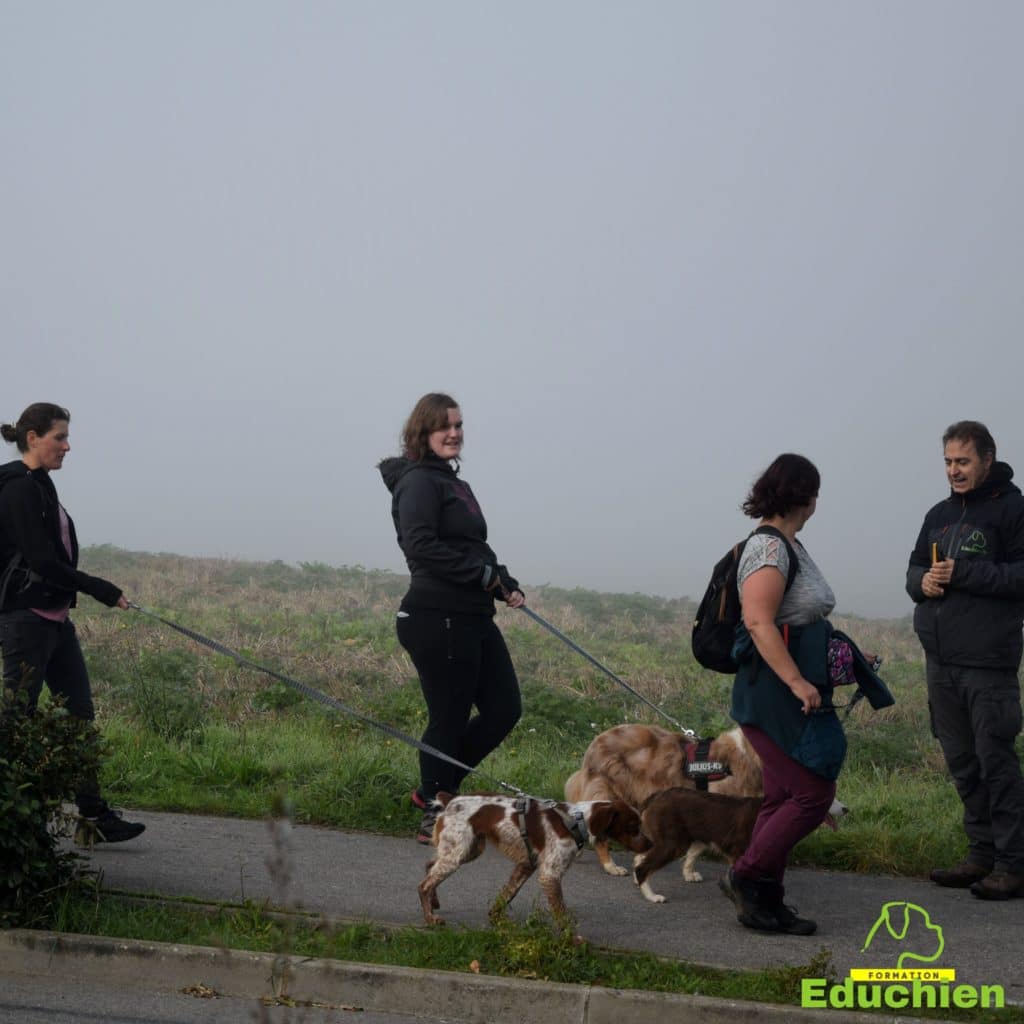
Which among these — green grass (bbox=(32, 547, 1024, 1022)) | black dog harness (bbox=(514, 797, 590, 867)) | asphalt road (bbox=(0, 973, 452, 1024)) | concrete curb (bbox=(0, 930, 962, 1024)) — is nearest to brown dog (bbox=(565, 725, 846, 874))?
→ green grass (bbox=(32, 547, 1024, 1022))

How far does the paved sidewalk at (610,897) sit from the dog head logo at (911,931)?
0.05 feet

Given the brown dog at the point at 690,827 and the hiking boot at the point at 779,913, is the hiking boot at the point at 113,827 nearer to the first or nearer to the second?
the brown dog at the point at 690,827

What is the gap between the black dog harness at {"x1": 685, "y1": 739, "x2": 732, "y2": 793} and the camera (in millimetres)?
6617

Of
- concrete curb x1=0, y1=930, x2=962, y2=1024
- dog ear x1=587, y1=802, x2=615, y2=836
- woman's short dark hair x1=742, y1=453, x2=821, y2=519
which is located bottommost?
concrete curb x1=0, y1=930, x2=962, y2=1024

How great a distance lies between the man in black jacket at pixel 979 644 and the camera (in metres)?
6.37

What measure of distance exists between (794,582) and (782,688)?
46 cm

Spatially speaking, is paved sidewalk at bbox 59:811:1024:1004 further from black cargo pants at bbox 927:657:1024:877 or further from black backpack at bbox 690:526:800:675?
black backpack at bbox 690:526:800:675

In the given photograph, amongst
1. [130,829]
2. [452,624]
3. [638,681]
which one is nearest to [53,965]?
[130,829]

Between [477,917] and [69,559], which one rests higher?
[69,559]

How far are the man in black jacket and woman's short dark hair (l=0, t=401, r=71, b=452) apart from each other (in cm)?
454

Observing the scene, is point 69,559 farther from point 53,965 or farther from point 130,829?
point 53,965

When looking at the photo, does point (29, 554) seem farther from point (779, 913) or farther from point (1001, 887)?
point (1001, 887)

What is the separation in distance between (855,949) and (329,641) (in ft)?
36.8

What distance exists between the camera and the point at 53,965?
17.2 ft
